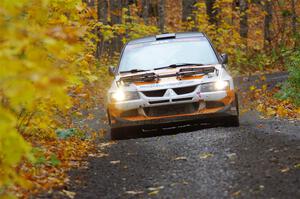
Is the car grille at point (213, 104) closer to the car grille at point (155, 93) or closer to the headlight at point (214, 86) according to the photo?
the headlight at point (214, 86)

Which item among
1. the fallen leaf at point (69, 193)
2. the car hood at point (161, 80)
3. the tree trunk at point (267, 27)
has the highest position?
the car hood at point (161, 80)

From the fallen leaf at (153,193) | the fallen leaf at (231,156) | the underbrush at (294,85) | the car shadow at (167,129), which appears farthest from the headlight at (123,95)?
the underbrush at (294,85)

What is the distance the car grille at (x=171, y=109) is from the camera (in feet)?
32.7

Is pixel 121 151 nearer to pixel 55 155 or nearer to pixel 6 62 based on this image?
pixel 55 155

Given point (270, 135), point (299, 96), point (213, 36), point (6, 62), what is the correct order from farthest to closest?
point (213, 36)
point (299, 96)
point (270, 135)
point (6, 62)

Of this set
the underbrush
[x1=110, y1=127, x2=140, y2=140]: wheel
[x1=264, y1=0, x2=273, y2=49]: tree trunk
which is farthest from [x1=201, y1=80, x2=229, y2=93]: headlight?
[x1=264, y1=0, x2=273, y2=49]: tree trunk

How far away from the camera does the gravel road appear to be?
6347 mm

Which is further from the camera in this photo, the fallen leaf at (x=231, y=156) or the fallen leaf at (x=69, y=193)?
the fallen leaf at (x=231, y=156)

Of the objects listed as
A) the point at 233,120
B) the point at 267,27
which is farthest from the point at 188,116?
the point at 267,27

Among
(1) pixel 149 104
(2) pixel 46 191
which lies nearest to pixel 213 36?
(1) pixel 149 104

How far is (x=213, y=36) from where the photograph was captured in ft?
86.4

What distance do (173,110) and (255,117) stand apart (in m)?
3.26

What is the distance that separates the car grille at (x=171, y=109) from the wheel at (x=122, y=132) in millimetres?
479

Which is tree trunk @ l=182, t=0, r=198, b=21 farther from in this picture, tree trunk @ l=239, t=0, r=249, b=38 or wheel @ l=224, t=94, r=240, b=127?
wheel @ l=224, t=94, r=240, b=127
